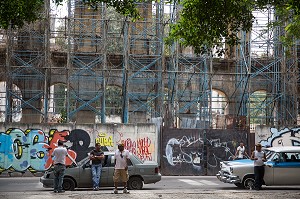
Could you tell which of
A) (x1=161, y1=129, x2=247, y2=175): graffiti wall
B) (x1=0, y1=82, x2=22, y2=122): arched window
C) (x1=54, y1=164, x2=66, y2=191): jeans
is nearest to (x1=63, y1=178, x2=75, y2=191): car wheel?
(x1=54, y1=164, x2=66, y2=191): jeans

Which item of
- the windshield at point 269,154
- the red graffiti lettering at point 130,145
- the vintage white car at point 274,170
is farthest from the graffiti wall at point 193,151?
the vintage white car at point 274,170

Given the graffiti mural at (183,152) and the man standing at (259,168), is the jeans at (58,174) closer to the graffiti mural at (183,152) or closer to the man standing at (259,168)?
the man standing at (259,168)

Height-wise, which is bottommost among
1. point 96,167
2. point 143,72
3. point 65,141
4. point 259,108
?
point 96,167

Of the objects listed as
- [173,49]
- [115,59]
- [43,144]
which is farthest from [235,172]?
[115,59]

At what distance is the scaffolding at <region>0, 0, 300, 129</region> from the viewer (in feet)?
98.0

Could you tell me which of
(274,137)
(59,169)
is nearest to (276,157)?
(59,169)

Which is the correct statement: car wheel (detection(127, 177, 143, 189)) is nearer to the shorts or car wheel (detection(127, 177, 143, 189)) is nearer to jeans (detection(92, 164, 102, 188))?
jeans (detection(92, 164, 102, 188))

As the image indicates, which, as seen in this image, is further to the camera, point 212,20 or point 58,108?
point 58,108

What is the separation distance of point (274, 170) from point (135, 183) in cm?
447

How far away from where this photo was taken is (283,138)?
2738 centimetres

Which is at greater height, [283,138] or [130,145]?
[283,138]

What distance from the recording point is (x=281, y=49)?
1220 inches

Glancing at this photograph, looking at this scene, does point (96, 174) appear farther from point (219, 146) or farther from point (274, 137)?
point (274, 137)

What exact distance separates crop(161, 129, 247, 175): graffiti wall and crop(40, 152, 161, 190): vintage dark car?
783 centimetres
